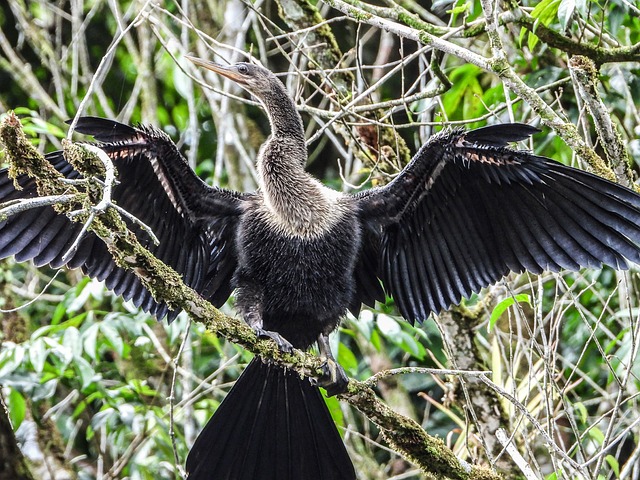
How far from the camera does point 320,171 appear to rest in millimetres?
8203

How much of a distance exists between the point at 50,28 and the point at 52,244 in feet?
14.9

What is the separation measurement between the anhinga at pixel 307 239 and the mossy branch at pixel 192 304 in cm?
35

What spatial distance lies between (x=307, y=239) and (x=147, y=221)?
756 millimetres

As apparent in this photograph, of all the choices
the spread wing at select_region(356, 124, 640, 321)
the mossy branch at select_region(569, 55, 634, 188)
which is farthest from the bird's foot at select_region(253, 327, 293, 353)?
the mossy branch at select_region(569, 55, 634, 188)

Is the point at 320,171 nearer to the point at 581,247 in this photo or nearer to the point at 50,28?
the point at 50,28

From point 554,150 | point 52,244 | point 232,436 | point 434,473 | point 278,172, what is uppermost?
point 554,150

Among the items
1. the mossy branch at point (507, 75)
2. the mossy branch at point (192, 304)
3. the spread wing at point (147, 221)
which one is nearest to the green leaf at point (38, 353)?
the spread wing at point (147, 221)

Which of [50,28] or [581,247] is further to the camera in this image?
[50,28]

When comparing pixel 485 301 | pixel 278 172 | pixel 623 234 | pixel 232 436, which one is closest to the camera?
pixel 623 234

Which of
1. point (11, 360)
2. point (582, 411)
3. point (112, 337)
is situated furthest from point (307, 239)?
point (11, 360)

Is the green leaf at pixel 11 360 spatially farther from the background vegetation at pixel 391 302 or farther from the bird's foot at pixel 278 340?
the bird's foot at pixel 278 340

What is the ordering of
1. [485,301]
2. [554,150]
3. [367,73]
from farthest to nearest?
[367,73] < [554,150] < [485,301]

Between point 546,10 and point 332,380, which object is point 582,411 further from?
point 546,10

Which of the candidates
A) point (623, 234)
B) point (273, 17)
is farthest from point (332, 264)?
point (273, 17)
